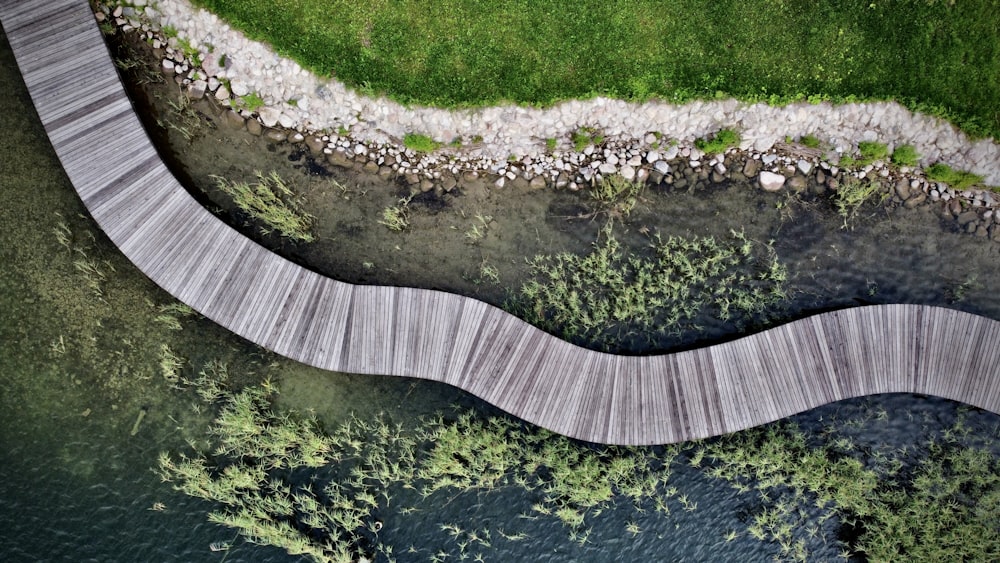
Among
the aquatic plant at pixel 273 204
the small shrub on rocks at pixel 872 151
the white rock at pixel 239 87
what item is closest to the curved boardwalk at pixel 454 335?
the aquatic plant at pixel 273 204

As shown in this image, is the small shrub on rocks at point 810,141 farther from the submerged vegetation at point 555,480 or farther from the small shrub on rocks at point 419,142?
the small shrub on rocks at point 419,142

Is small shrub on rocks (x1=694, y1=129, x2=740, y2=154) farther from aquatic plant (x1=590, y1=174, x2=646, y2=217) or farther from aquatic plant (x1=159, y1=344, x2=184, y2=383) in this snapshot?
aquatic plant (x1=159, y1=344, x2=184, y2=383)

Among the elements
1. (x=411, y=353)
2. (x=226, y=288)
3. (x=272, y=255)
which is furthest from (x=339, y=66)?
(x=411, y=353)

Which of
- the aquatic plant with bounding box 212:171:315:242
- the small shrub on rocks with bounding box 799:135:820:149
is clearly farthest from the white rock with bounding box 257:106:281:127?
the small shrub on rocks with bounding box 799:135:820:149

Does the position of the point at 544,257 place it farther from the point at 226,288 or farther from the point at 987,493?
the point at 987,493

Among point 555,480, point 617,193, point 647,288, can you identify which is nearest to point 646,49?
point 617,193

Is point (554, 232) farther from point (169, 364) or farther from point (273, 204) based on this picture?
point (169, 364)

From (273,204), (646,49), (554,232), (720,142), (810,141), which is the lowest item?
(273,204)

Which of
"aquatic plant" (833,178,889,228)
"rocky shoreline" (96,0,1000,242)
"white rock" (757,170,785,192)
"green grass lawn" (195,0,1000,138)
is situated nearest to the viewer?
"green grass lawn" (195,0,1000,138)
